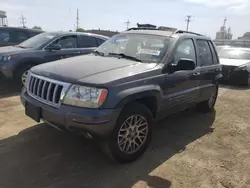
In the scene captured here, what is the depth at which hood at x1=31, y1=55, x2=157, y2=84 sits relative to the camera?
3.04 metres

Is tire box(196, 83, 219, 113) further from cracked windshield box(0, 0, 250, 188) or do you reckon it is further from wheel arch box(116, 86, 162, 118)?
wheel arch box(116, 86, 162, 118)

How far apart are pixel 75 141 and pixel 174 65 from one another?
1.90 meters

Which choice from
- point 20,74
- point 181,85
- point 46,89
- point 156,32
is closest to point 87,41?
point 20,74

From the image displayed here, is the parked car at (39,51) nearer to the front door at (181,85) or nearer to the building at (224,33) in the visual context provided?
the front door at (181,85)

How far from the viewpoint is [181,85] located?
4.09m

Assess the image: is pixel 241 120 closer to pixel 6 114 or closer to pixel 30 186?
pixel 30 186

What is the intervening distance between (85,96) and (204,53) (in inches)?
116

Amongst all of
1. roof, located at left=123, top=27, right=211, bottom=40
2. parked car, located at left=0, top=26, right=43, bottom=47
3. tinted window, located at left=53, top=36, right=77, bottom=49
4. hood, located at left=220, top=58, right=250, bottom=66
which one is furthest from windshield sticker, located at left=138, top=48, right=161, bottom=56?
parked car, located at left=0, top=26, right=43, bottom=47

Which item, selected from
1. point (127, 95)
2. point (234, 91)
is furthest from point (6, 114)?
point (234, 91)

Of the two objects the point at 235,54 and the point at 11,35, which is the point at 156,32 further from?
the point at 235,54

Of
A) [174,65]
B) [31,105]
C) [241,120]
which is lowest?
[241,120]

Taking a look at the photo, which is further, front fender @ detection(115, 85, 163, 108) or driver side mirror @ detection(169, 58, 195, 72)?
driver side mirror @ detection(169, 58, 195, 72)

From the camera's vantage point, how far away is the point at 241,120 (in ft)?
17.6

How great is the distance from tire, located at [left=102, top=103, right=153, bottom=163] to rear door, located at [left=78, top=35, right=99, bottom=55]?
188 inches
